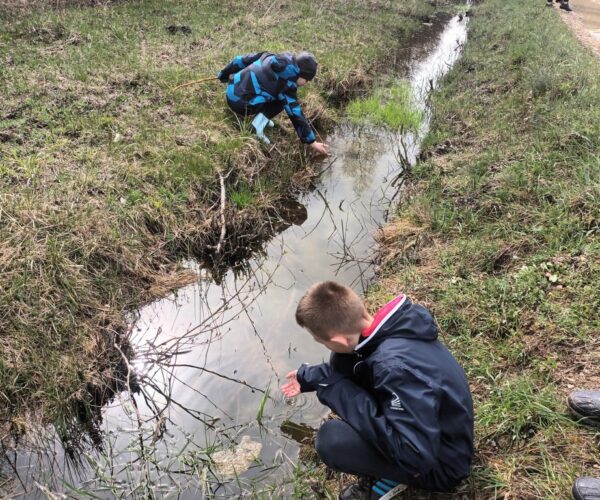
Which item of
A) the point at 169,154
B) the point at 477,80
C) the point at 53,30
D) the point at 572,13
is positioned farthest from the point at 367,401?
the point at 572,13

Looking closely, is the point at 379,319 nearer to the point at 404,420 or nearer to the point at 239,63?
the point at 404,420

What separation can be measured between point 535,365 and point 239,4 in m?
11.9

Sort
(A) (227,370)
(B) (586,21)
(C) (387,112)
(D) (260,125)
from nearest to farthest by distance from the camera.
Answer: (A) (227,370) < (D) (260,125) < (C) (387,112) < (B) (586,21)

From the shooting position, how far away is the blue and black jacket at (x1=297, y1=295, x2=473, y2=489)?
2.03m

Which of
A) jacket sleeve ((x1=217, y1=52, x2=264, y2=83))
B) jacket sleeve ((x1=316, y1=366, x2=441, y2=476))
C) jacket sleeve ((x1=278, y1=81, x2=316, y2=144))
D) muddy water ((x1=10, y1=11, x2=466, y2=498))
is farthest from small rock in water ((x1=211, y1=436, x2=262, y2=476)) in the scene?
jacket sleeve ((x1=217, y1=52, x2=264, y2=83))

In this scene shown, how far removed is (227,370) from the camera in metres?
3.84

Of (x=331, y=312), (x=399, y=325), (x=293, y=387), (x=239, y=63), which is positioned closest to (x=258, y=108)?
(x=239, y=63)

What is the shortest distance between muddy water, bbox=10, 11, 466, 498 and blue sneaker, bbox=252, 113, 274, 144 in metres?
0.92

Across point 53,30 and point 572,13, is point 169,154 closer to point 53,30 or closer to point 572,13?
point 53,30

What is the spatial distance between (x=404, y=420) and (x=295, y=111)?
15.4ft

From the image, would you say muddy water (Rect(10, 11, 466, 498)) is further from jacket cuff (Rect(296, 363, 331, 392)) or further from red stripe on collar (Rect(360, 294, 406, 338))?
red stripe on collar (Rect(360, 294, 406, 338))

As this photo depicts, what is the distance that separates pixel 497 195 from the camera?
193 inches

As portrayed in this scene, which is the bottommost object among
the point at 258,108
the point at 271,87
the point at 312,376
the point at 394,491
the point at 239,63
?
the point at 394,491

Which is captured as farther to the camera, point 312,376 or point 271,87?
point 271,87
